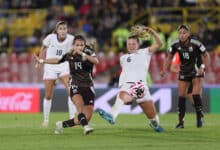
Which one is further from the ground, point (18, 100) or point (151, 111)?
point (151, 111)

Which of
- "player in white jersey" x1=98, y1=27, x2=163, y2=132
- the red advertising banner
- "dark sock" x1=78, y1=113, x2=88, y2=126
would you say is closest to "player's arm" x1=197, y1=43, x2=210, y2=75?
"player in white jersey" x1=98, y1=27, x2=163, y2=132

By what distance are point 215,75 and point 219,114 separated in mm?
5367

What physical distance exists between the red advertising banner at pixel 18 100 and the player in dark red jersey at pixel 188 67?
8.34 meters

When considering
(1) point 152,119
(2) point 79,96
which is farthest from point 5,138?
(1) point 152,119

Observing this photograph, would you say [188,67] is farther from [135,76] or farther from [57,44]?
[57,44]

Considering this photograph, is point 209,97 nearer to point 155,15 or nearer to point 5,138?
point 155,15

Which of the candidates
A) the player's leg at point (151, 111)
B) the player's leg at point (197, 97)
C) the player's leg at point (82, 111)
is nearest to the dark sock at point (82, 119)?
the player's leg at point (82, 111)

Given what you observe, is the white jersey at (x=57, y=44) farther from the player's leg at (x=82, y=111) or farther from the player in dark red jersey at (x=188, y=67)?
the player's leg at (x=82, y=111)

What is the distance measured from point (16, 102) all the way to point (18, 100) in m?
0.11

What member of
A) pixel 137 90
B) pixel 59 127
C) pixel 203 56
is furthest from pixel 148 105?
pixel 203 56

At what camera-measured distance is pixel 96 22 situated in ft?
112

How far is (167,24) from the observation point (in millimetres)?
33500

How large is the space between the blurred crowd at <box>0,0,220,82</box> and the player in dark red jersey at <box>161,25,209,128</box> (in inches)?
501

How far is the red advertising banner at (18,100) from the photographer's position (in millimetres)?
26234
